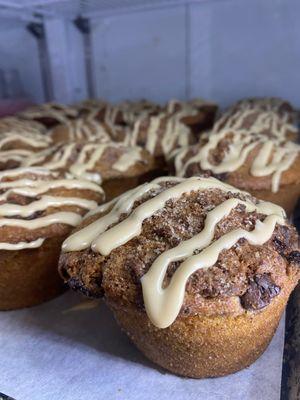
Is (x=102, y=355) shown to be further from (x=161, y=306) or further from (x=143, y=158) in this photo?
(x=143, y=158)

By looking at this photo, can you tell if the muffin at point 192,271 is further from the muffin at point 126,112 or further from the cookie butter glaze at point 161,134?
the muffin at point 126,112

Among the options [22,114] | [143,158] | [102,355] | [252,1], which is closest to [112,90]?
[22,114]

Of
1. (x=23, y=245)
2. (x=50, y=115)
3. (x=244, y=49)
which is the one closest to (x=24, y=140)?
(x=50, y=115)

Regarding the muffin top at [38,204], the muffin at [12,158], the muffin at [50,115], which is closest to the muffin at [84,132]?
the muffin at [50,115]

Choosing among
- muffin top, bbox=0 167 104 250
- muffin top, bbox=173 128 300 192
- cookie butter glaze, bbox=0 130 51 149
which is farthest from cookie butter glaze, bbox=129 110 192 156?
muffin top, bbox=0 167 104 250

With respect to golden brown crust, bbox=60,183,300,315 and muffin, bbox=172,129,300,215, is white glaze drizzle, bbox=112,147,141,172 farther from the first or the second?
golden brown crust, bbox=60,183,300,315

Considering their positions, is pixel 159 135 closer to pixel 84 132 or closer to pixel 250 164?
pixel 84 132
